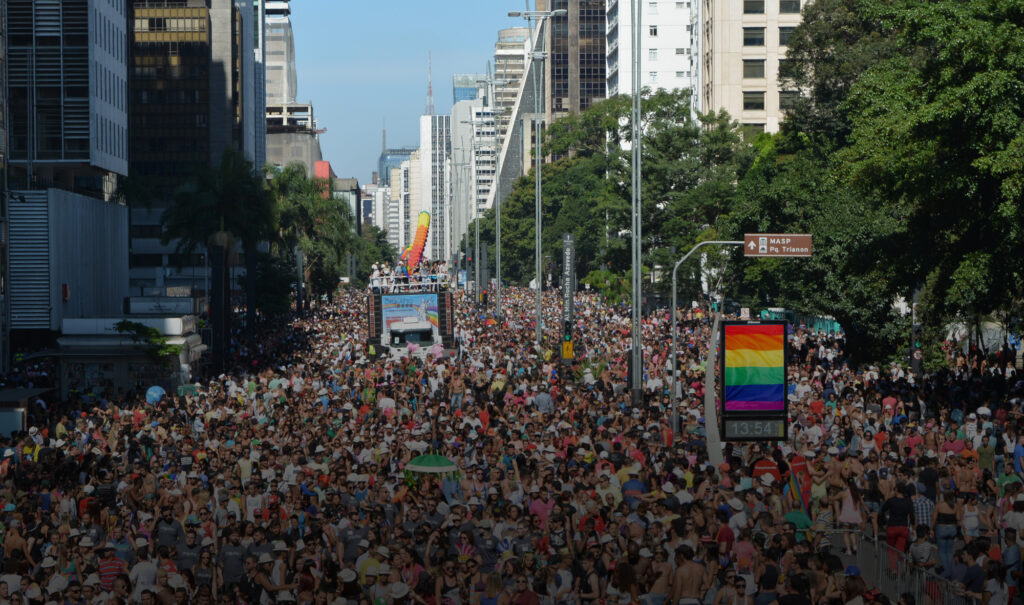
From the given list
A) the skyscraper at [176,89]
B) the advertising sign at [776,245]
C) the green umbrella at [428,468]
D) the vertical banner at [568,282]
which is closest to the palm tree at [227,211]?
the vertical banner at [568,282]

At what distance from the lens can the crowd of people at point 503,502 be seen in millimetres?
12914

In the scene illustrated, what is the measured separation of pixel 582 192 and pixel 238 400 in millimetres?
80705

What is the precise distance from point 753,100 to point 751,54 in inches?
116

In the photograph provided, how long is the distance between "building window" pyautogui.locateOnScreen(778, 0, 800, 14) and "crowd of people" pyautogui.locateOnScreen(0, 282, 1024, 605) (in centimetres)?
6189

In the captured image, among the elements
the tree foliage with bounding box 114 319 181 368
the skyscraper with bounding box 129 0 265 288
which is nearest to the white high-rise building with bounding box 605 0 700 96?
the skyscraper with bounding box 129 0 265 288

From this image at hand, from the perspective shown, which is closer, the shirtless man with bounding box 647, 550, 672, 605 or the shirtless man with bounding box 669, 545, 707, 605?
the shirtless man with bounding box 669, 545, 707, 605

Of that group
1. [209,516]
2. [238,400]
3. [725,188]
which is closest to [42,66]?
[725,188]

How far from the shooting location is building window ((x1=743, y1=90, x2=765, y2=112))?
89875mm

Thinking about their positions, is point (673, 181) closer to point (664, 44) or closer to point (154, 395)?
point (154, 395)

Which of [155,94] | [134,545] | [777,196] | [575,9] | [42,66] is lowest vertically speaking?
[134,545]

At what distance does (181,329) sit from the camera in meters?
43.2

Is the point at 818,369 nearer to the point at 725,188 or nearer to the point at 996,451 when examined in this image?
the point at 996,451

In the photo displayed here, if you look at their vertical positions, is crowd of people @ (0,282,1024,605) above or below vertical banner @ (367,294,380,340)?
below

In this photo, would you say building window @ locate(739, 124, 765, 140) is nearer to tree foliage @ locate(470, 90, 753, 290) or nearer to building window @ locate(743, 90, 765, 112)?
building window @ locate(743, 90, 765, 112)
